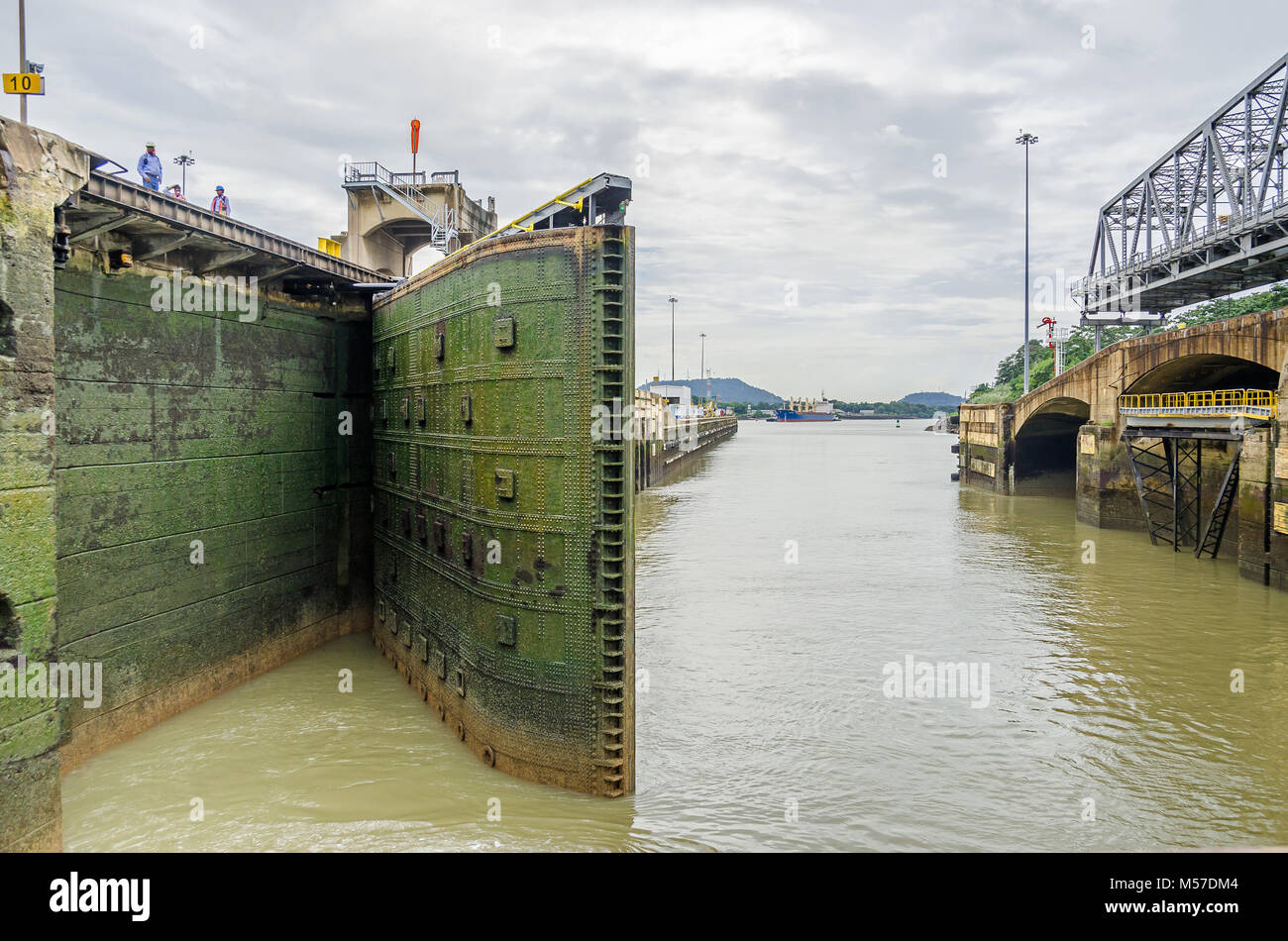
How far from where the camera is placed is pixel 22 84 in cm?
1010

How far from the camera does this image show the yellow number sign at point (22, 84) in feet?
32.9

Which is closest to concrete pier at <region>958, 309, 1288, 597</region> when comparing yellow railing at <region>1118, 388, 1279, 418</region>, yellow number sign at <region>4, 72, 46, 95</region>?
yellow railing at <region>1118, 388, 1279, 418</region>

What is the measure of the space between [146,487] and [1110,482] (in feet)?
125

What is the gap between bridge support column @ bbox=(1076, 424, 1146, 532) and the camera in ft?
120

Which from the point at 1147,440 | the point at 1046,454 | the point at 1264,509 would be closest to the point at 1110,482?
the point at 1147,440

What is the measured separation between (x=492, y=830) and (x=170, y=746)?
624 cm

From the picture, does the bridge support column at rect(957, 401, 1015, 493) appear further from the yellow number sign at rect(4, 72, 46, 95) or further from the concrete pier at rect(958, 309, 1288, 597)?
the yellow number sign at rect(4, 72, 46, 95)

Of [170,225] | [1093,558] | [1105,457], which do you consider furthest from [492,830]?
[1105,457]

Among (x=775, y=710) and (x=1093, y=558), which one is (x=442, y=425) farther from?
(x=1093, y=558)

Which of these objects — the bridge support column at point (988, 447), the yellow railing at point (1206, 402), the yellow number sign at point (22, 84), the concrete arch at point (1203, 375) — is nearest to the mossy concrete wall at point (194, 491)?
the yellow number sign at point (22, 84)

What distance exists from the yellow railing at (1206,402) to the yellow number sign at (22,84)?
30028 mm

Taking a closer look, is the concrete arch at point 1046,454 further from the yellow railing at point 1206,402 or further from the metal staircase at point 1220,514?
the metal staircase at point 1220,514

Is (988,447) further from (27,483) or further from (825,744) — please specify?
(27,483)

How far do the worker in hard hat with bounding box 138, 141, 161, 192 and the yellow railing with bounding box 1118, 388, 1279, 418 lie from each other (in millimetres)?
29726
